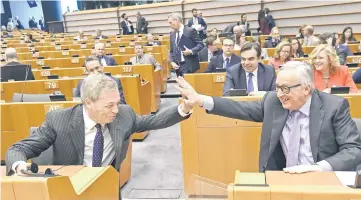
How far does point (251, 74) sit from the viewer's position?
359 cm

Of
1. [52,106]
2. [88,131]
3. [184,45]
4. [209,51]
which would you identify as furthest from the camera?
[209,51]

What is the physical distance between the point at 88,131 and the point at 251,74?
198 centimetres

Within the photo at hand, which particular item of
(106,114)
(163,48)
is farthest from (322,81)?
(163,48)

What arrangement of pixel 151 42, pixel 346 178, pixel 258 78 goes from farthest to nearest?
pixel 151 42
pixel 258 78
pixel 346 178

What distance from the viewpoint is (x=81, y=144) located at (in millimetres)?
2029

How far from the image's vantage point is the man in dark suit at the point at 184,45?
18.1ft

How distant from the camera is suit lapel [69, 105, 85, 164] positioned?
79.5 inches

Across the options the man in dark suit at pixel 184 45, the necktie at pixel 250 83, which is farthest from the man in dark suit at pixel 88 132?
the man in dark suit at pixel 184 45

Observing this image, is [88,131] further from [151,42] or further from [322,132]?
[151,42]

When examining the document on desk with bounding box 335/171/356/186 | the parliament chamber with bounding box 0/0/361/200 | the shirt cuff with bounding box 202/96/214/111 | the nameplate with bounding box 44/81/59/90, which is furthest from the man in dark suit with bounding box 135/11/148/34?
the document on desk with bounding box 335/171/356/186

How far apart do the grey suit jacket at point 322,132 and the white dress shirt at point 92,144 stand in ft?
2.02

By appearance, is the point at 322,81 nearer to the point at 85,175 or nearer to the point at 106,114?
the point at 106,114

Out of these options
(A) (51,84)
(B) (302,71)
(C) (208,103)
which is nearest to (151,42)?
(A) (51,84)

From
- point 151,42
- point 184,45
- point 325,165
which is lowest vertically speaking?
point 325,165
